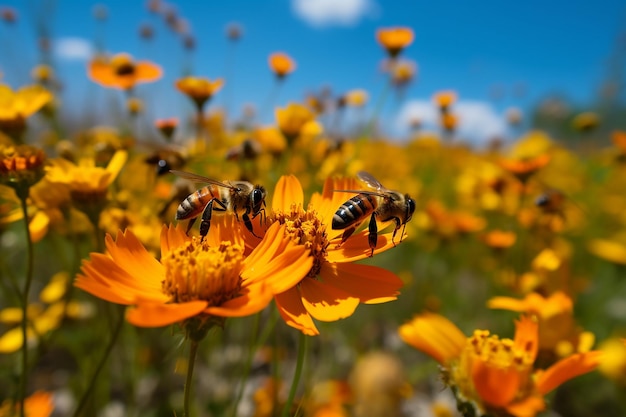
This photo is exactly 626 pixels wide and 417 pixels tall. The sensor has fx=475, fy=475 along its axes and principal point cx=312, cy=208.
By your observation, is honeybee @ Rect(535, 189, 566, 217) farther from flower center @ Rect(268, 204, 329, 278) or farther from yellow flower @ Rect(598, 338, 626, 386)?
flower center @ Rect(268, 204, 329, 278)

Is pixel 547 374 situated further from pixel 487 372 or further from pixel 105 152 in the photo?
pixel 105 152

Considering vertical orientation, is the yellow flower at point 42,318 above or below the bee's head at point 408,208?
below

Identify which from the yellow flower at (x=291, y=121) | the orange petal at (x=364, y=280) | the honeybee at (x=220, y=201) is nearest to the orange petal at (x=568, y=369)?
the orange petal at (x=364, y=280)

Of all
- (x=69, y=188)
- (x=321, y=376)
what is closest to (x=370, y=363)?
(x=69, y=188)

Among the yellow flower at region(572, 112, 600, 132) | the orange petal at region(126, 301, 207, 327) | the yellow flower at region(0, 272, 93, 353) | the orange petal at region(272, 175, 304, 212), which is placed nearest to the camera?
the orange petal at region(126, 301, 207, 327)

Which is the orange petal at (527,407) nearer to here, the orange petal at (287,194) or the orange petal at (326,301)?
the orange petal at (326,301)

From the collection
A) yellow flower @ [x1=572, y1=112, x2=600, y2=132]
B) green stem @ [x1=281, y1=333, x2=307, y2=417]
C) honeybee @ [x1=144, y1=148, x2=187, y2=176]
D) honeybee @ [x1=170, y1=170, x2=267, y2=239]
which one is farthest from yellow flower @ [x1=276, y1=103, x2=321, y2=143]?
yellow flower @ [x1=572, y1=112, x2=600, y2=132]

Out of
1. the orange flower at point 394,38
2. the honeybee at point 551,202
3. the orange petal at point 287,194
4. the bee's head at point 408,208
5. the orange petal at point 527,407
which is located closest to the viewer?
the orange petal at point 527,407
